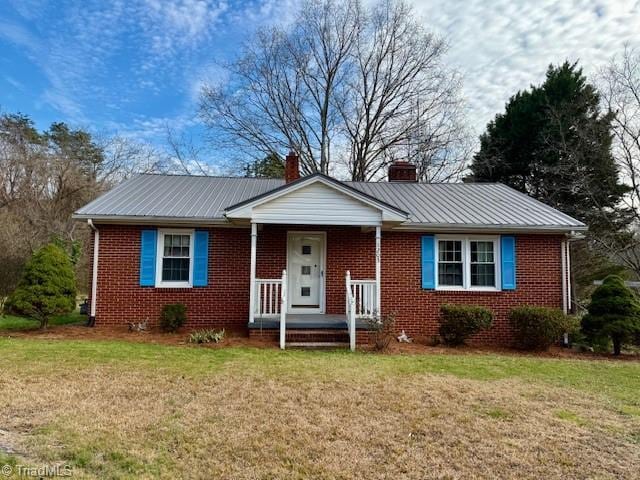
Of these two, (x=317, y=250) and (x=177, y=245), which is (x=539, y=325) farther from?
(x=177, y=245)

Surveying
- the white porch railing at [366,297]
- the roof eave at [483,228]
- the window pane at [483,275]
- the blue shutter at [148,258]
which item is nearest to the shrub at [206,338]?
the blue shutter at [148,258]

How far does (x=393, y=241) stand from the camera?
1059 cm

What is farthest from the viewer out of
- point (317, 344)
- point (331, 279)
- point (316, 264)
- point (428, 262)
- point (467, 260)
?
point (316, 264)

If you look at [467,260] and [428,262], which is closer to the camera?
[428,262]

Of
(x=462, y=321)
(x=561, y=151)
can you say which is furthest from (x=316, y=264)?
(x=561, y=151)

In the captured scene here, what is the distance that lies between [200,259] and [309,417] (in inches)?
259

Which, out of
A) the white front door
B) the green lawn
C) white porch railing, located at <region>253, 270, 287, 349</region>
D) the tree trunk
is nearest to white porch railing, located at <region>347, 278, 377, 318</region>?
the white front door

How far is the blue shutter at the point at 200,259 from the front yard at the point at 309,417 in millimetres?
2980

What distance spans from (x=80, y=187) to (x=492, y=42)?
23286 mm

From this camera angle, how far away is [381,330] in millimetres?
8773

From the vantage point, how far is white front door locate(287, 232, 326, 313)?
35.5 ft

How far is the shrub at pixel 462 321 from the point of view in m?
9.14

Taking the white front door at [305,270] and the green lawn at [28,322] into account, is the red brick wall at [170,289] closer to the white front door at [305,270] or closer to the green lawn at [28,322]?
the white front door at [305,270]

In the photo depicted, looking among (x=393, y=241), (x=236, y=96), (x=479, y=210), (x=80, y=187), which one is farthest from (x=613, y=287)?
(x=80, y=187)
